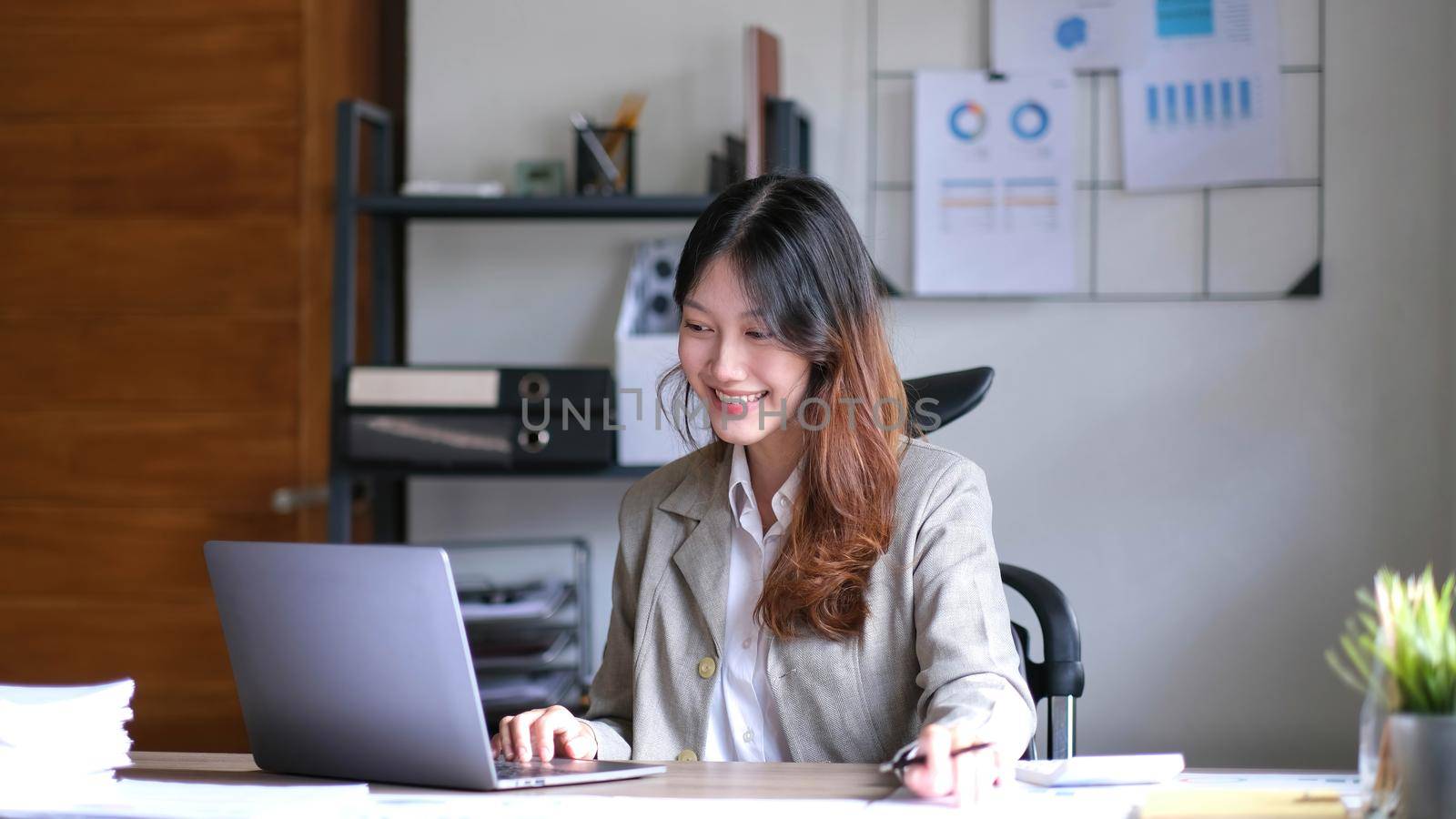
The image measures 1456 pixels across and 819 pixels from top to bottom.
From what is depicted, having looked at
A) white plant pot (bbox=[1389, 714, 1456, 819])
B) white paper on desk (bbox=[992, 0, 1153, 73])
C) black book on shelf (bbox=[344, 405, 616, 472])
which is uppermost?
white paper on desk (bbox=[992, 0, 1153, 73])

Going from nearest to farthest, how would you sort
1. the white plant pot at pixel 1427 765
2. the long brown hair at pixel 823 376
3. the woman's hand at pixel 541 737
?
1. the white plant pot at pixel 1427 765
2. the woman's hand at pixel 541 737
3. the long brown hair at pixel 823 376

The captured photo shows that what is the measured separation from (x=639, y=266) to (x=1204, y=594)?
1.27 m

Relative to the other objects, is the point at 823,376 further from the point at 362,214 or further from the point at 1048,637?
the point at 362,214

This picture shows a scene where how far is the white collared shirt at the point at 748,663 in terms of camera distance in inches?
57.9

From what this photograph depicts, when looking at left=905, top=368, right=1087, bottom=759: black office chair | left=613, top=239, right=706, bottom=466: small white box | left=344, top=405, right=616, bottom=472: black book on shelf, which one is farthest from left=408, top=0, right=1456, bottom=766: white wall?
left=905, top=368, right=1087, bottom=759: black office chair

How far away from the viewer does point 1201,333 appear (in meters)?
2.63

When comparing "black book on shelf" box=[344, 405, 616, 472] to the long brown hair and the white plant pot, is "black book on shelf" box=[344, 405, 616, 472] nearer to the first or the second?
the long brown hair

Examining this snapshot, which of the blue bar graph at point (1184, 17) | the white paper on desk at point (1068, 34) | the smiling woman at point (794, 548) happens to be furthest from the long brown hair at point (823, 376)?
the blue bar graph at point (1184, 17)

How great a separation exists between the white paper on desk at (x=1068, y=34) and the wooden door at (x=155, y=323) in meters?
1.30

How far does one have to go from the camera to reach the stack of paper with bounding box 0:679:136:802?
1.19 m

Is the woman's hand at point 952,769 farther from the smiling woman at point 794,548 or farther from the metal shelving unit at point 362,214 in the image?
the metal shelving unit at point 362,214

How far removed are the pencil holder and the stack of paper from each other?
1.52 m

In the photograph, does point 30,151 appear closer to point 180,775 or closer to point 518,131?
point 518,131

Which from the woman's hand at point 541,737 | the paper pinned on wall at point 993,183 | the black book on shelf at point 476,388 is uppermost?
the paper pinned on wall at point 993,183
